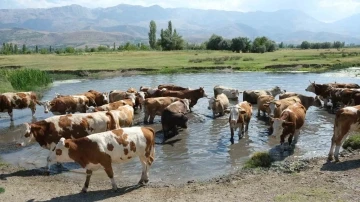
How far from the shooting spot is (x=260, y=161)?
45.2 feet

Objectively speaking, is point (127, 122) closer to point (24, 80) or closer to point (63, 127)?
point (63, 127)

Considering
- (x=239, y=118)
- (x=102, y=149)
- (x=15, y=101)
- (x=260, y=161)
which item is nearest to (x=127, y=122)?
(x=239, y=118)

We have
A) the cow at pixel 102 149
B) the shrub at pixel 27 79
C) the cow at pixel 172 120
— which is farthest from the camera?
the shrub at pixel 27 79

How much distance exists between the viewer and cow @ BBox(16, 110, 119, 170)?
14.0m

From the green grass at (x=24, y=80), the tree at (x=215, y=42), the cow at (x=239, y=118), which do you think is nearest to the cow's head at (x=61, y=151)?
the cow at (x=239, y=118)

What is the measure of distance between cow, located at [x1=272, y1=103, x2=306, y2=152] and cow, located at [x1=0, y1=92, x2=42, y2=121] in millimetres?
15562

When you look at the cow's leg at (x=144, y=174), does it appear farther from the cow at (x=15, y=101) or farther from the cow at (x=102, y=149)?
the cow at (x=15, y=101)

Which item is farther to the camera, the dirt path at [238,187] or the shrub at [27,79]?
the shrub at [27,79]

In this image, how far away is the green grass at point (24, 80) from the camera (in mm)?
33469

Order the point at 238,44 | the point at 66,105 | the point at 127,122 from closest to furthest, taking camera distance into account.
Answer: the point at 127,122 < the point at 66,105 < the point at 238,44

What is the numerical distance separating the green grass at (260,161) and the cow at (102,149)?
403cm

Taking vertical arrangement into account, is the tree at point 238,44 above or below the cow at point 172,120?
above

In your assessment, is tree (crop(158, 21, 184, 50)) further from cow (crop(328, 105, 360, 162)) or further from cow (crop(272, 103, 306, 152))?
cow (crop(328, 105, 360, 162))

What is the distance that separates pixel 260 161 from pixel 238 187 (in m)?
2.38
